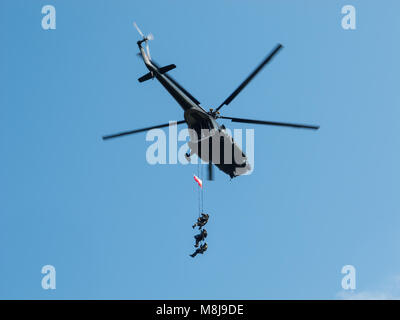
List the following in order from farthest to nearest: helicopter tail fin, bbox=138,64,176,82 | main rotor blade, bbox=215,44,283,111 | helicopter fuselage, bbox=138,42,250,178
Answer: helicopter fuselage, bbox=138,42,250,178
helicopter tail fin, bbox=138,64,176,82
main rotor blade, bbox=215,44,283,111

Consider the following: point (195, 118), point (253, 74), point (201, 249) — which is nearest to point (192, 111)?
point (195, 118)

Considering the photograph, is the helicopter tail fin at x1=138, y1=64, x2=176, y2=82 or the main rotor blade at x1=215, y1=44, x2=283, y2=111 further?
the helicopter tail fin at x1=138, y1=64, x2=176, y2=82

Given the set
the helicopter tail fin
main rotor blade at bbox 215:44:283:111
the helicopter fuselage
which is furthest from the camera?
the helicopter fuselage

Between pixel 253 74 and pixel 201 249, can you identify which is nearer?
pixel 253 74

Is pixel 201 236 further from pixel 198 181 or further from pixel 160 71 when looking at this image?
pixel 160 71

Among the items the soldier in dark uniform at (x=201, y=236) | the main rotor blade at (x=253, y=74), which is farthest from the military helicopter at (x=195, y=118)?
the soldier in dark uniform at (x=201, y=236)

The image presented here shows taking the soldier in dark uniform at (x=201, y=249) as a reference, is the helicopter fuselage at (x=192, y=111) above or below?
above

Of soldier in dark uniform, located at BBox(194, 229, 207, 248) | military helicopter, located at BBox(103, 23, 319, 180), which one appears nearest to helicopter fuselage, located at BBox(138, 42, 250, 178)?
military helicopter, located at BBox(103, 23, 319, 180)

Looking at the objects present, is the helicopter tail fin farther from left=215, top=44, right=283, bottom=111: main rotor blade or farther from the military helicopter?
left=215, top=44, right=283, bottom=111: main rotor blade

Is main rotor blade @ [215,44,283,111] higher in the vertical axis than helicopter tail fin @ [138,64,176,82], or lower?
lower

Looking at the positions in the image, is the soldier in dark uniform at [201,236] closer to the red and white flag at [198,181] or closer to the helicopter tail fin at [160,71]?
the red and white flag at [198,181]

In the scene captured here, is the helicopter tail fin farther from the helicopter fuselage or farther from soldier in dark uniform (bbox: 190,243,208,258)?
soldier in dark uniform (bbox: 190,243,208,258)

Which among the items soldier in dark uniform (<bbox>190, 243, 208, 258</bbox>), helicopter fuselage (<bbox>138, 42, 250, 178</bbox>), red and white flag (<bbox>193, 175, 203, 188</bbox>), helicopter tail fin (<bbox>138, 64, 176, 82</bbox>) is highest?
helicopter tail fin (<bbox>138, 64, 176, 82</bbox>)
